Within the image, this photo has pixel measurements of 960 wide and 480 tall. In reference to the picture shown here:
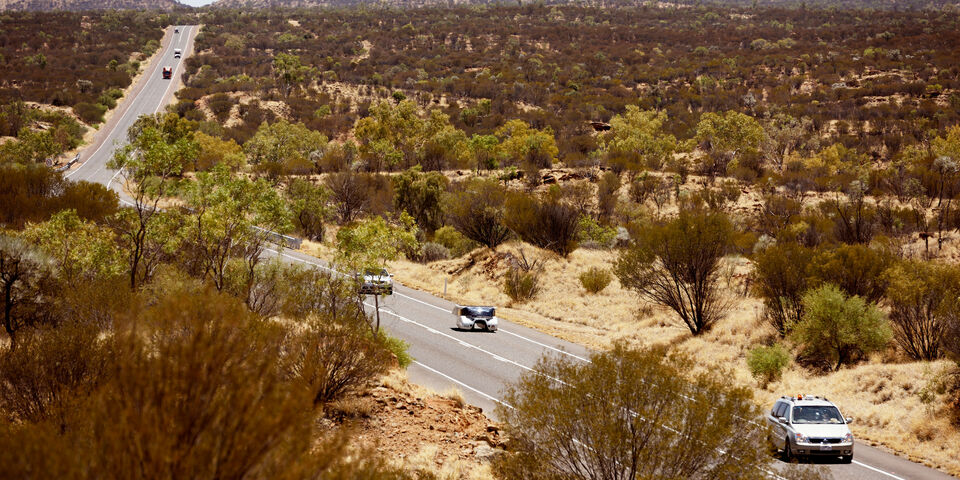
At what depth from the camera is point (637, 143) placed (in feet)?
229

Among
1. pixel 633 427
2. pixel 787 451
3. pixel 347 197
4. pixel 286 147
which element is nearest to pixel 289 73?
pixel 286 147

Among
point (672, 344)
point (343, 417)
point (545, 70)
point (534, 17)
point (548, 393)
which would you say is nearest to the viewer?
point (548, 393)

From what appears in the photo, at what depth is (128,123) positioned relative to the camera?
81.4m

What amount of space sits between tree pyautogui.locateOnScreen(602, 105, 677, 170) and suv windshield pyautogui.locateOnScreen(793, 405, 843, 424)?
49.0 m

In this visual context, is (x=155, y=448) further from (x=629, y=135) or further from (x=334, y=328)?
(x=629, y=135)

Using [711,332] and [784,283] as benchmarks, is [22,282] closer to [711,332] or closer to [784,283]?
[711,332]

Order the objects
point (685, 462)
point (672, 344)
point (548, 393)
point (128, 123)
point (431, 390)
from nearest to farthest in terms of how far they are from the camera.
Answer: point (685, 462)
point (548, 393)
point (431, 390)
point (672, 344)
point (128, 123)

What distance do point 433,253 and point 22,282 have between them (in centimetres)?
2412

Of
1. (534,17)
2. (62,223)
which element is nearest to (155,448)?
(62,223)

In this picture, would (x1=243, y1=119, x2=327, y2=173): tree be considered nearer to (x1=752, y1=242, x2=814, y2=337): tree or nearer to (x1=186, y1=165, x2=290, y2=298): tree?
(x1=186, y1=165, x2=290, y2=298): tree

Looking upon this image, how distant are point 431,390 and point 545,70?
360 feet

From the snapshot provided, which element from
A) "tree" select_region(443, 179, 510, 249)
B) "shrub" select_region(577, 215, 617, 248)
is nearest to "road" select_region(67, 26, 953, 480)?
"tree" select_region(443, 179, 510, 249)

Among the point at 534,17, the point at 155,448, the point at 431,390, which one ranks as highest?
the point at 534,17

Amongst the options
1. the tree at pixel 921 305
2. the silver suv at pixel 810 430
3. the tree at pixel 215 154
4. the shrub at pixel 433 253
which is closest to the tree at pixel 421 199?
the shrub at pixel 433 253
